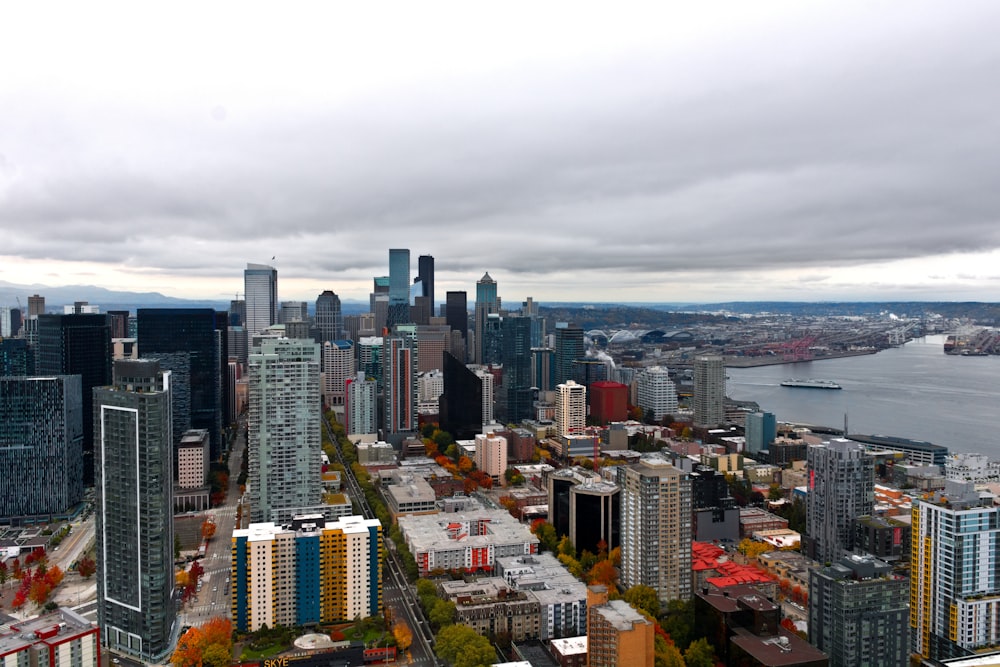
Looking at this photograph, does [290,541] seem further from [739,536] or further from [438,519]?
[739,536]

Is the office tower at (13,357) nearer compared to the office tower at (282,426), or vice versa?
the office tower at (282,426)

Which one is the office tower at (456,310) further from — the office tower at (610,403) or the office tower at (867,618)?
the office tower at (867,618)

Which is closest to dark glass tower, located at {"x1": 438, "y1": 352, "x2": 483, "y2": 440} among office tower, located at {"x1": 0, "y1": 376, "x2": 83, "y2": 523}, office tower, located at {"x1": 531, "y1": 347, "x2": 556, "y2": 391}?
office tower, located at {"x1": 531, "y1": 347, "x2": 556, "y2": 391}

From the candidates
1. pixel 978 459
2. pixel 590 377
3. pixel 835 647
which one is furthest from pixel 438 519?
pixel 590 377

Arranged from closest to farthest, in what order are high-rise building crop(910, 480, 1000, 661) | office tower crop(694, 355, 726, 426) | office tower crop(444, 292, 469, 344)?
1. high-rise building crop(910, 480, 1000, 661)
2. office tower crop(694, 355, 726, 426)
3. office tower crop(444, 292, 469, 344)

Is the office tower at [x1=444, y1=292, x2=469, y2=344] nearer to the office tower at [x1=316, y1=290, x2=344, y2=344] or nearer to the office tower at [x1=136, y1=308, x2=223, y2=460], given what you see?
the office tower at [x1=316, y1=290, x2=344, y2=344]

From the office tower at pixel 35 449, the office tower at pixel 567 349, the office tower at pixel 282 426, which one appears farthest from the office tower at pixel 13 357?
the office tower at pixel 567 349
